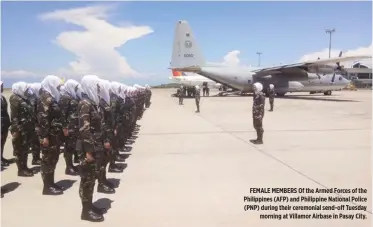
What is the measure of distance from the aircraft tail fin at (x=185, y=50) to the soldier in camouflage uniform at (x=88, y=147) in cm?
3325

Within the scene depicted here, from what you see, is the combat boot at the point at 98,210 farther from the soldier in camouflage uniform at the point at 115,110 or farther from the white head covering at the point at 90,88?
the soldier in camouflage uniform at the point at 115,110

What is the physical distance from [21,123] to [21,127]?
81 mm

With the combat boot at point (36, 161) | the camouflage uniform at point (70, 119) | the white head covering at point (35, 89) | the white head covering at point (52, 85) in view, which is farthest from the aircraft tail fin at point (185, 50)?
the white head covering at point (52, 85)

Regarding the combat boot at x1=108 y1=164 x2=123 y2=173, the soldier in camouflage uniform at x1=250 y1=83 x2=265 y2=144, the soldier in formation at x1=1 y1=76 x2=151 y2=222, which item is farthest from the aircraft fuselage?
the combat boot at x1=108 y1=164 x2=123 y2=173

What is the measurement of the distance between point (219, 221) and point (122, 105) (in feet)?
14.2

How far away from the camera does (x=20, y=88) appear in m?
7.02

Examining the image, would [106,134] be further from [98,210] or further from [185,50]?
[185,50]

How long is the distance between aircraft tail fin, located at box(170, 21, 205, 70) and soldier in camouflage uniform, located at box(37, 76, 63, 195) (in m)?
32.2

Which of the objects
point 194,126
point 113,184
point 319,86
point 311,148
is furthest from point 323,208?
point 319,86

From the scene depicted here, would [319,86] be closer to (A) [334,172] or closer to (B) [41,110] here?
(A) [334,172]

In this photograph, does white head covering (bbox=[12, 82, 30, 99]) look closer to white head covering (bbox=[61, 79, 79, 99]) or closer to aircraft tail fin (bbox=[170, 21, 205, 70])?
white head covering (bbox=[61, 79, 79, 99])

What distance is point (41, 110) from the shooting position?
5.78 metres

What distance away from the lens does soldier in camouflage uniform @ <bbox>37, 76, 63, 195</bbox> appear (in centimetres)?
569

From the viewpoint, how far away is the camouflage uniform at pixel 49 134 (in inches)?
224
